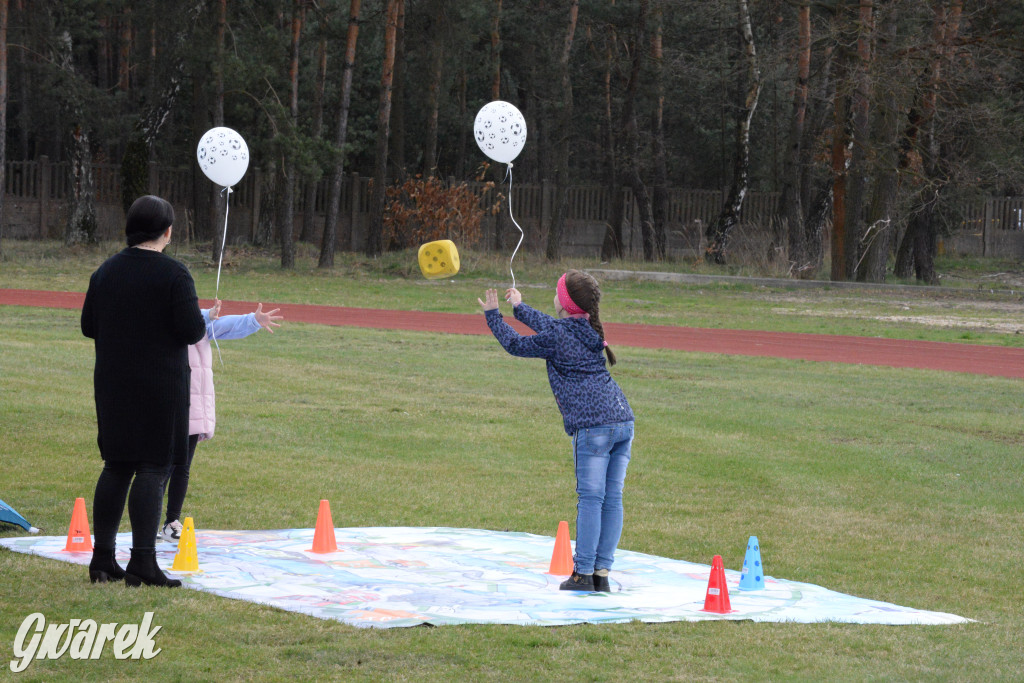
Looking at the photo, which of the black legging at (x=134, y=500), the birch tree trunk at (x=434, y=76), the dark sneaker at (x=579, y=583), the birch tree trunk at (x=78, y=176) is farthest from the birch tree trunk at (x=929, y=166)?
the black legging at (x=134, y=500)

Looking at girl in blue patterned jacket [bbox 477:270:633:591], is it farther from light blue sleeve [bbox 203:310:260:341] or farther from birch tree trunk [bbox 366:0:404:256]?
birch tree trunk [bbox 366:0:404:256]

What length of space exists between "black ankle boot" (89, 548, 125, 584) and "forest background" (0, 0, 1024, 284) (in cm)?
2492

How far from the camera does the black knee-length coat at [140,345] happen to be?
5789 millimetres

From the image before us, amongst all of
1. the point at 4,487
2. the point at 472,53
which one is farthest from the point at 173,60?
the point at 4,487

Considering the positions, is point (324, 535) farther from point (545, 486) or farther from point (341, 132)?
point (341, 132)

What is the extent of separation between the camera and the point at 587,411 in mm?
6461

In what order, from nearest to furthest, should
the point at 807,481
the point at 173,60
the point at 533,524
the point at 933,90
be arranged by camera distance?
the point at 533,524 → the point at 807,481 → the point at 933,90 → the point at 173,60

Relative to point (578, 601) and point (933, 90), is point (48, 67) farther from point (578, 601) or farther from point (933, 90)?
point (578, 601)

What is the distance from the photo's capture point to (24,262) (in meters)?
31.3

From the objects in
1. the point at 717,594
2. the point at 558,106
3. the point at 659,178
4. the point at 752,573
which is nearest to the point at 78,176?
the point at 558,106

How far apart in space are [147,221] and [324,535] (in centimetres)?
217

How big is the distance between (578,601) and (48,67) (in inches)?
1389

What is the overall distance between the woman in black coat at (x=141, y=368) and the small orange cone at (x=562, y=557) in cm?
209

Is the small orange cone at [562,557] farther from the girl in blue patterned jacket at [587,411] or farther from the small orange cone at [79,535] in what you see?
the small orange cone at [79,535]
